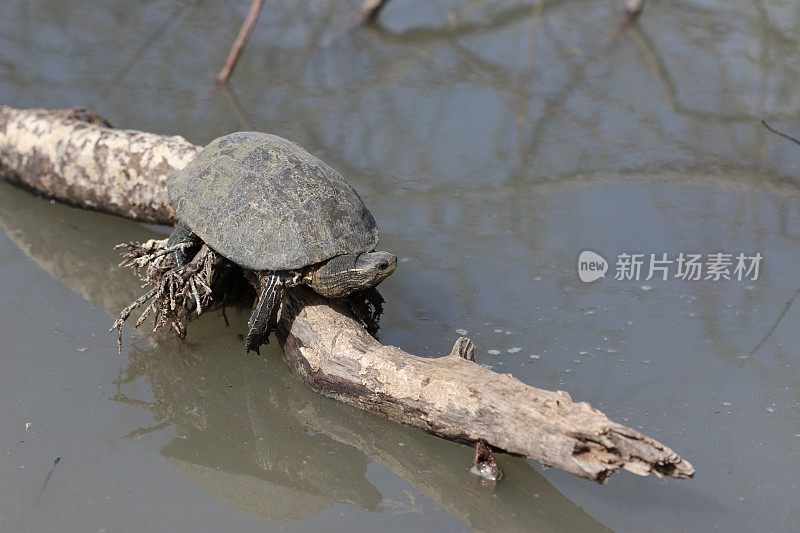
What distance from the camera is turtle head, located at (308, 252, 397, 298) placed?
4.02 metres

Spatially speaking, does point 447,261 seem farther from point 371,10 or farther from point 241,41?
point 371,10

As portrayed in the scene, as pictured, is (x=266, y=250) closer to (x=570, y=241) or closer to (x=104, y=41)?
(x=570, y=241)

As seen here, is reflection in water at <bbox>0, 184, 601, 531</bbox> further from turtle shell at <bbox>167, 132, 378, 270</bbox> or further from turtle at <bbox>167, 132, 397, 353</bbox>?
turtle shell at <bbox>167, 132, 378, 270</bbox>

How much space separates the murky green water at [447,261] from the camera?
11.9ft

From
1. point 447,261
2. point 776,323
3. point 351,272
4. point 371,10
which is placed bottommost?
point 447,261

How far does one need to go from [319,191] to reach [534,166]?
2472 mm

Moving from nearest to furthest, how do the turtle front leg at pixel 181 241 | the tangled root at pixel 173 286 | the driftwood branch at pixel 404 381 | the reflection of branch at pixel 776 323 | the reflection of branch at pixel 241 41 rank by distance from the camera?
the driftwood branch at pixel 404 381 → the tangled root at pixel 173 286 → the turtle front leg at pixel 181 241 → the reflection of branch at pixel 776 323 → the reflection of branch at pixel 241 41

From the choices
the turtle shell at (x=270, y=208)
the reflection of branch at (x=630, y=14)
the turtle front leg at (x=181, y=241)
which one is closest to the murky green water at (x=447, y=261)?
the reflection of branch at (x=630, y=14)

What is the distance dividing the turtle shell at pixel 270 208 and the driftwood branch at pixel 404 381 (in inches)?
10.9

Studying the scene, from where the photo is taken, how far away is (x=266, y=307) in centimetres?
411

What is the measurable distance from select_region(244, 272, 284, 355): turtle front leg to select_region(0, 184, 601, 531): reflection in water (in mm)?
210

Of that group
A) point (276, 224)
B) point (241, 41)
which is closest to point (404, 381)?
point (276, 224)

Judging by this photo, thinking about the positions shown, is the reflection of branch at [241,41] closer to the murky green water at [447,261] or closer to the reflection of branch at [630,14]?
the murky green water at [447,261]

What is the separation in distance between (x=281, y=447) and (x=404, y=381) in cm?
55
